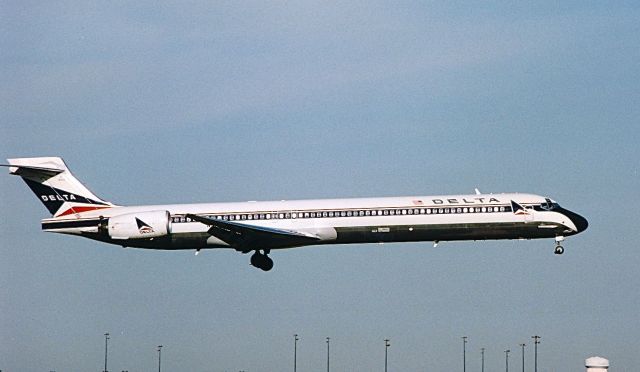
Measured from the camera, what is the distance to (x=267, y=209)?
7506 cm

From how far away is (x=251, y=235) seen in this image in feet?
243

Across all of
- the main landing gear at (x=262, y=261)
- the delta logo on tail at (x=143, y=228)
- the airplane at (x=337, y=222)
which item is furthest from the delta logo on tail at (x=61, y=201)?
the main landing gear at (x=262, y=261)

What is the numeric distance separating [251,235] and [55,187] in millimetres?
14306

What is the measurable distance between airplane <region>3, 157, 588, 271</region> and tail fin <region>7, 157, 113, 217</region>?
2.50 meters

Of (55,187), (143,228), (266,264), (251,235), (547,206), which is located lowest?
(266,264)

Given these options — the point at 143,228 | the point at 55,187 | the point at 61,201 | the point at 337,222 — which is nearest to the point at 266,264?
the point at 337,222

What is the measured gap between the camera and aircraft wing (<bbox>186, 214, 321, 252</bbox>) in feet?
238

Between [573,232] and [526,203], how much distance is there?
11.7 ft

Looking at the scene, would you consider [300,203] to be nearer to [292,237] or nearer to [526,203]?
[292,237]

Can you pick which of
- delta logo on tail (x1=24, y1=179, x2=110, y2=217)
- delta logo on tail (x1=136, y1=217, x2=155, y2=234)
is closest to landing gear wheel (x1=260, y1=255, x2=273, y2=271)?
delta logo on tail (x1=136, y1=217, x2=155, y2=234)

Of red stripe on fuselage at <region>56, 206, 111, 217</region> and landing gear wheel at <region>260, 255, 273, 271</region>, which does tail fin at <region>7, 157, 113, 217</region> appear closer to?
red stripe on fuselage at <region>56, 206, 111, 217</region>

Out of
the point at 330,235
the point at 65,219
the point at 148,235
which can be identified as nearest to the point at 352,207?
the point at 330,235

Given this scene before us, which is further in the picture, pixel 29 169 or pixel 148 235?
pixel 29 169

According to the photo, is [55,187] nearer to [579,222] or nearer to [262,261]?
[262,261]
